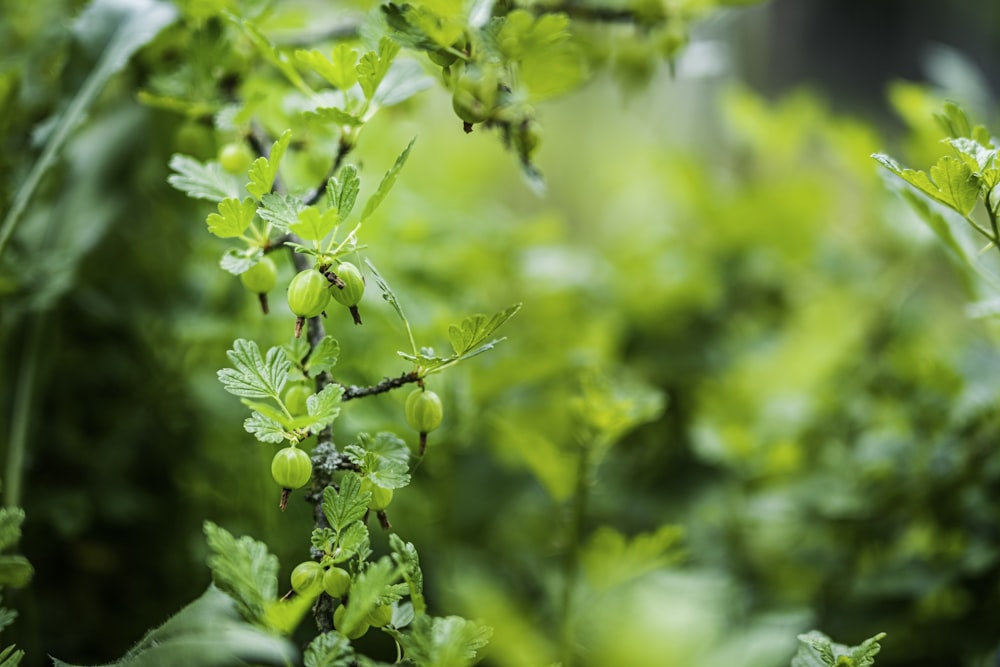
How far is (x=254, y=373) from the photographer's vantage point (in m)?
0.27

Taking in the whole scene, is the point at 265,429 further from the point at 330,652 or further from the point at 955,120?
the point at 955,120

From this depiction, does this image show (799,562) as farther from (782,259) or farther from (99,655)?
(99,655)

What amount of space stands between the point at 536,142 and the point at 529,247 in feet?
1.17

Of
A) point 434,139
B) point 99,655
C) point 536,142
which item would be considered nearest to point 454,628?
point 536,142

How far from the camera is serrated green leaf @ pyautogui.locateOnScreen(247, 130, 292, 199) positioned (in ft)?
0.89

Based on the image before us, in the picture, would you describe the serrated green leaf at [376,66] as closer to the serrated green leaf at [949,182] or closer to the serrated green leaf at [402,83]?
the serrated green leaf at [402,83]

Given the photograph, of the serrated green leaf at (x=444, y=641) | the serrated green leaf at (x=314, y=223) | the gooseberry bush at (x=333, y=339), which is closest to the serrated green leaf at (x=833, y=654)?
the gooseberry bush at (x=333, y=339)

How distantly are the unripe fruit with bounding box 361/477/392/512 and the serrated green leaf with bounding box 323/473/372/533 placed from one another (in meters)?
0.01

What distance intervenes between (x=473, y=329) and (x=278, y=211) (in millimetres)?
80

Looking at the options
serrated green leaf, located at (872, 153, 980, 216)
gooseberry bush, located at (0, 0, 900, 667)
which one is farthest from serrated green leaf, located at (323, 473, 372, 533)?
serrated green leaf, located at (872, 153, 980, 216)

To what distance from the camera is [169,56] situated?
1.48ft

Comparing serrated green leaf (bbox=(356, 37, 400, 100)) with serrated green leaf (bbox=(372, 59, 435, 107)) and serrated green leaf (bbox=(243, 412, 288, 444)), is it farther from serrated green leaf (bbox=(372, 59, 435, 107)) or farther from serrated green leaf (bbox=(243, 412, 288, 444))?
serrated green leaf (bbox=(243, 412, 288, 444))

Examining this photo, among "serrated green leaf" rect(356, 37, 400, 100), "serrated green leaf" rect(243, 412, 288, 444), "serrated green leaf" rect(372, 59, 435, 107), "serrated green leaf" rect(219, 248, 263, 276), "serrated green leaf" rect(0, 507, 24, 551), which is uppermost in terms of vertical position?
"serrated green leaf" rect(372, 59, 435, 107)

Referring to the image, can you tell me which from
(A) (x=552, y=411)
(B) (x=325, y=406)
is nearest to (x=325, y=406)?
(B) (x=325, y=406)
